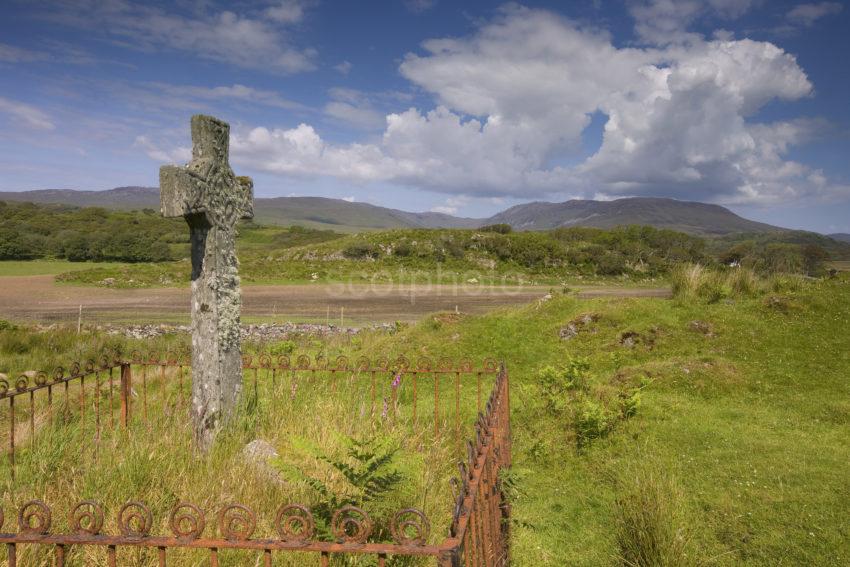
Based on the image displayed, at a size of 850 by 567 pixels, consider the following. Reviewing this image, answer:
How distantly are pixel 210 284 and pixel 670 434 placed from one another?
5.57 meters

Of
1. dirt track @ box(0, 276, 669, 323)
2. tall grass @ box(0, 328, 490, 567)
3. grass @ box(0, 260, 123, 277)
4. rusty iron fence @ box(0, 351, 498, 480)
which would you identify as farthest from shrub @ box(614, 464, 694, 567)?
grass @ box(0, 260, 123, 277)

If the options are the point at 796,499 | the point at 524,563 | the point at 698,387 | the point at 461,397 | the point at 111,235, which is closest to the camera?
the point at 524,563

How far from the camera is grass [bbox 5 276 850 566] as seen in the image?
411 centimetres

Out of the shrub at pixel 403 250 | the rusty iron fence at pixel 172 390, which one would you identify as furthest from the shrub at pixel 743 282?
the shrub at pixel 403 250

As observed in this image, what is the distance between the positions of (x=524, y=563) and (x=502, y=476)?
0.67 meters

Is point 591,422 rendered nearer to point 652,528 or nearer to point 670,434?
point 670,434

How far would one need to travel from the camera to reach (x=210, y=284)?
5.52 m

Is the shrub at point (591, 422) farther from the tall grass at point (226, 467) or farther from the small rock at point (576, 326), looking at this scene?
the small rock at point (576, 326)

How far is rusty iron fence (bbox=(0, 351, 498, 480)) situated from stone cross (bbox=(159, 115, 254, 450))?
614mm

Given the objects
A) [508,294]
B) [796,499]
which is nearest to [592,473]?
[796,499]

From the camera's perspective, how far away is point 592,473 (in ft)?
18.5

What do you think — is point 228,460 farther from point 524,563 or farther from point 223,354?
point 524,563

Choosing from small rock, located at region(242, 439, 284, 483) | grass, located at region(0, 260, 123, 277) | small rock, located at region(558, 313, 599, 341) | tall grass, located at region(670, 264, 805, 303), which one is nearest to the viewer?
small rock, located at region(242, 439, 284, 483)

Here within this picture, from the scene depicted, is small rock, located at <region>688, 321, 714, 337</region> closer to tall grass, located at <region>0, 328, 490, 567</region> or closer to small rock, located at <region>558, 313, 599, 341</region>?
small rock, located at <region>558, 313, 599, 341</region>
